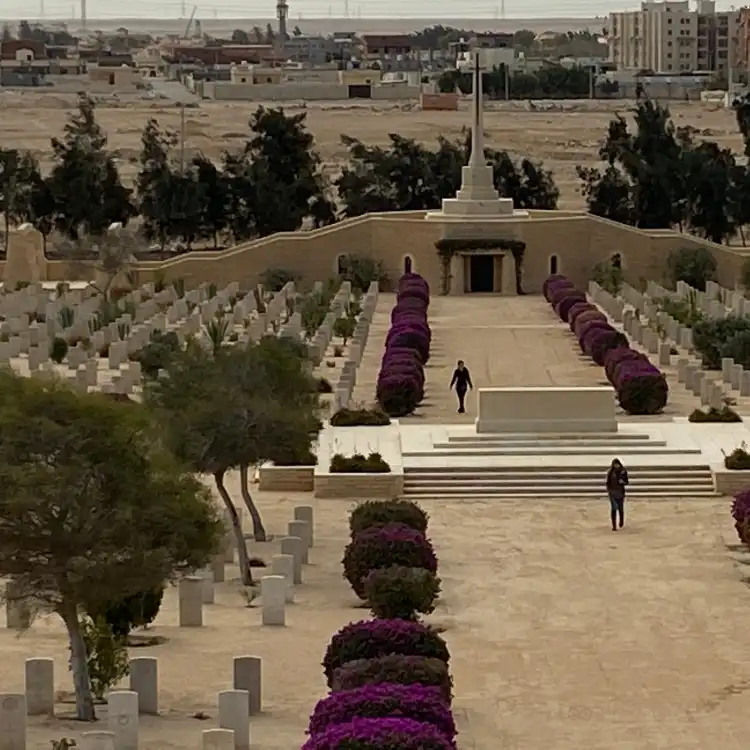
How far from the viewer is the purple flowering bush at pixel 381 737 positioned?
15453 mm

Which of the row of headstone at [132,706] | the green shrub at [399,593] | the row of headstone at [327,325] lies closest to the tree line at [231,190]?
the row of headstone at [327,325]

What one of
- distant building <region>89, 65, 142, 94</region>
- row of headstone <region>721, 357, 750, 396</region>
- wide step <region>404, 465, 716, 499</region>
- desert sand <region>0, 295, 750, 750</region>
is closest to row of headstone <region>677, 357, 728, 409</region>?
row of headstone <region>721, 357, 750, 396</region>

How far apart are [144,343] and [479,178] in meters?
18.5

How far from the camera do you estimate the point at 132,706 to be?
17.3 metres

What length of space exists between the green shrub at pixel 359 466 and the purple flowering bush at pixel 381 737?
14.6 meters

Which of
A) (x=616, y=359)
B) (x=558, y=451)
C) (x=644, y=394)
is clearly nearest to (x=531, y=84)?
(x=616, y=359)

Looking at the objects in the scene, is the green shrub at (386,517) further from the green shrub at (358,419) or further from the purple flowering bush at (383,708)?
the green shrub at (358,419)

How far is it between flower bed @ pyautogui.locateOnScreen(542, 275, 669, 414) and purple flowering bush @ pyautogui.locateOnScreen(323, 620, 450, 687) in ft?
56.5

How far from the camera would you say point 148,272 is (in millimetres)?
58531

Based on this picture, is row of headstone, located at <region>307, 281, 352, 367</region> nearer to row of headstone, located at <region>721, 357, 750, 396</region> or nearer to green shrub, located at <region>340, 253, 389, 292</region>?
green shrub, located at <region>340, 253, 389, 292</region>

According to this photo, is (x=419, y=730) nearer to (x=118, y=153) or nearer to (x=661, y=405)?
(x=661, y=405)

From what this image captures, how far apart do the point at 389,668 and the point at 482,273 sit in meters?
42.5

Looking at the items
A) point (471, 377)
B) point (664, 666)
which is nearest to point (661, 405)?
point (471, 377)

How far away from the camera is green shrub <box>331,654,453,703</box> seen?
17531 mm
